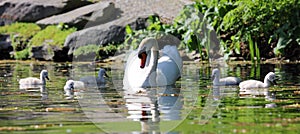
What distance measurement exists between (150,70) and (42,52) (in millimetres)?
13725

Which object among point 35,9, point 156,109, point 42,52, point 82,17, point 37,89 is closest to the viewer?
point 156,109

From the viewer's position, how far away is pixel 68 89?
13.0 m

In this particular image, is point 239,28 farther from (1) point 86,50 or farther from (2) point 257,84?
(2) point 257,84

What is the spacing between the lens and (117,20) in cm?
2727

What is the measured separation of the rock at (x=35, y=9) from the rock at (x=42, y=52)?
Answer: 442 cm

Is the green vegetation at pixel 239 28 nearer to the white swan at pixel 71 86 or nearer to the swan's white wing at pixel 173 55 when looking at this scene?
the swan's white wing at pixel 173 55

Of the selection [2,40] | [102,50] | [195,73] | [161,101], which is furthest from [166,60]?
[2,40]

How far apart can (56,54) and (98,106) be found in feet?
54.8

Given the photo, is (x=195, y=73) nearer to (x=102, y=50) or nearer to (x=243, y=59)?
(x=243, y=59)

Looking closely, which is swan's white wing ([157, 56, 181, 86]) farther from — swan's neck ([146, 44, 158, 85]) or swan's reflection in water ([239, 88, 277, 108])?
swan's reflection in water ([239, 88, 277, 108])

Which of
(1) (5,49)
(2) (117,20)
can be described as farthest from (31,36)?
(2) (117,20)

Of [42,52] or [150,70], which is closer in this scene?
[150,70]

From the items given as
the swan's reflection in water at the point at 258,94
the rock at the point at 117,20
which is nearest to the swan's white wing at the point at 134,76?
the swan's reflection in water at the point at 258,94

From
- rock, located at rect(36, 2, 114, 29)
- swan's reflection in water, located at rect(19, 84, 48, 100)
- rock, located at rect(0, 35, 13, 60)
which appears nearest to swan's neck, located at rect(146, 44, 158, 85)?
swan's reflection in water, located at rect(19, 84, 48, 100)
